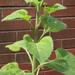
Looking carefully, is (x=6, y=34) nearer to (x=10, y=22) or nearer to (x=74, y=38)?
(x=10, y=22)

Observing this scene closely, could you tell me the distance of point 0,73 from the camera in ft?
2.48

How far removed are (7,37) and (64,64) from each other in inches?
26.9

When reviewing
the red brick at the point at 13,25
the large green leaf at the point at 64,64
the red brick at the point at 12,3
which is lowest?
the large green leaf at the point at 64,64

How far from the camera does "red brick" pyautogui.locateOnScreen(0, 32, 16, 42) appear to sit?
1.36m

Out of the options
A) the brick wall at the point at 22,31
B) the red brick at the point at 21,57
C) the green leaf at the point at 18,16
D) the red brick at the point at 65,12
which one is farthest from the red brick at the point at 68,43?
the green leaf at the point at 18,16

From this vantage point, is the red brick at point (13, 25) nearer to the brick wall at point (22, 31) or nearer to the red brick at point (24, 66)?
the brick wall at point (22, 31)

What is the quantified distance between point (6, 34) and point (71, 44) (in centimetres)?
62

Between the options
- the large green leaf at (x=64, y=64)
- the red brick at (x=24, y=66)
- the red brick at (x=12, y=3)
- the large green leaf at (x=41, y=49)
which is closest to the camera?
the large green leaf at (x=41, y=49)

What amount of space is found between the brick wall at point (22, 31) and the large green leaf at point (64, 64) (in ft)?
1.87

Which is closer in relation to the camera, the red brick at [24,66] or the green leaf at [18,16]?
the green leaf at [18,16]

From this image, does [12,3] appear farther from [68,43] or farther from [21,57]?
[68,43]

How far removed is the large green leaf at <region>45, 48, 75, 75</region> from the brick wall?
0.57 m

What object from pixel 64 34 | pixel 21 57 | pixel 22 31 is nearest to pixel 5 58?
pixel 21 57

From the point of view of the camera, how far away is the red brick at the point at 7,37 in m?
1.36
